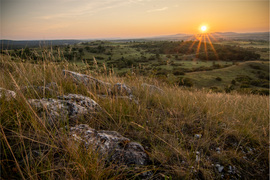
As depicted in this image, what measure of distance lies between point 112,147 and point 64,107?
119cm

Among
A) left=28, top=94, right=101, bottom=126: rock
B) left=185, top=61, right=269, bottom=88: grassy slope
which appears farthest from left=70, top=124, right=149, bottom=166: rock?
left=185, top=61, right=269, bottom=88: grassy slope

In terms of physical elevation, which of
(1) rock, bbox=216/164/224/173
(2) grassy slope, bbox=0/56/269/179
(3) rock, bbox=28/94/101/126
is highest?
(3) rock, bbox=28/94/101/126

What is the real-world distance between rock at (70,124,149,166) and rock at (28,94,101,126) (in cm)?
39

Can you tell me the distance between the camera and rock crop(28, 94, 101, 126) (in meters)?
2.27

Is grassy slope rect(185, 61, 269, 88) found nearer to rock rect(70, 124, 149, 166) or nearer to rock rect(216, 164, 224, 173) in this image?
rock rect(216, 164, 224, 173)

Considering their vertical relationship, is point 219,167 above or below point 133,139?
below

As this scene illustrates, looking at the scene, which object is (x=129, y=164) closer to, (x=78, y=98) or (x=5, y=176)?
(x=5, y=176)

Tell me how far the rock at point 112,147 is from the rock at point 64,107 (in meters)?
0.39

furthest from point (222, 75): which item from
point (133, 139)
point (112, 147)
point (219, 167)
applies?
point (112, 147)

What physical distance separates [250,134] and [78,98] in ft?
11.7

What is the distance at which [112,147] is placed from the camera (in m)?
1.98

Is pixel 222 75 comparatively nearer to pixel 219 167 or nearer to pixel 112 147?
pixel 219 167

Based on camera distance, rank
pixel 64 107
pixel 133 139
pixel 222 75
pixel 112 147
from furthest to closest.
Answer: pixel 222 75 < pixel 64 107 < pixel 133 139 < pixel 112 147

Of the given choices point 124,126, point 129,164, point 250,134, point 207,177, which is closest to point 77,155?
point 129,164
